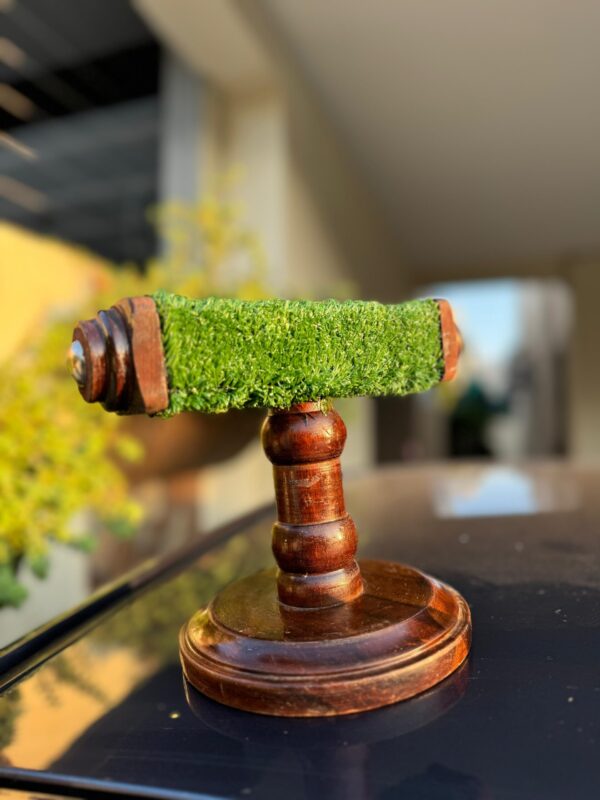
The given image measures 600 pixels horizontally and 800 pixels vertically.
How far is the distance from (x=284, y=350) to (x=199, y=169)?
81.9 inches

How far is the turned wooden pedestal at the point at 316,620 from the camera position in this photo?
1.09ft

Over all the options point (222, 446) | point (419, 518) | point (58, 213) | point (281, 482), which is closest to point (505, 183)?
point (58, 213)

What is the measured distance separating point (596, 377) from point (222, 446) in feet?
19.9

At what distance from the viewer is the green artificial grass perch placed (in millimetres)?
334

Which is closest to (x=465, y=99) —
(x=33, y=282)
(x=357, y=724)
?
(x=33, y=282)

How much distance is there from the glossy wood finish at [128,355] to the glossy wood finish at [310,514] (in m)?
0.11

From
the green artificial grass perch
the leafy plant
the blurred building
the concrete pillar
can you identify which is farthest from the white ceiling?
the green artificial grass perch

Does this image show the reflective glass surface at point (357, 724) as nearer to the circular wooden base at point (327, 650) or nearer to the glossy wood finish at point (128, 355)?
the circular wooden base at point (327, 650)

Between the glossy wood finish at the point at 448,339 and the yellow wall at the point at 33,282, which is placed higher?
the yellow wall at the point at 33,282

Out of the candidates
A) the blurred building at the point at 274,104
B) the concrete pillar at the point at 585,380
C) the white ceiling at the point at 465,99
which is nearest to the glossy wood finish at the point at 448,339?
the blurred building at the point at 274,104

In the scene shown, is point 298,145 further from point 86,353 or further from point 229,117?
point 86,353

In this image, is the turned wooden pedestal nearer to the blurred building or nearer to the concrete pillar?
the blurred building

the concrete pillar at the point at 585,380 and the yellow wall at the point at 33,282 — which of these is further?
the concrete pillar at the point at 585,380

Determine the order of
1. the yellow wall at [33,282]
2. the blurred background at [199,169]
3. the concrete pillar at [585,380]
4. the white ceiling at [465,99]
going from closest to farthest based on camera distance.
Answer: the blurred background at [199,169] → the yellow wall at [33,282] → the white ceiling at [465,99] → the concrete pillar at [585,380]
